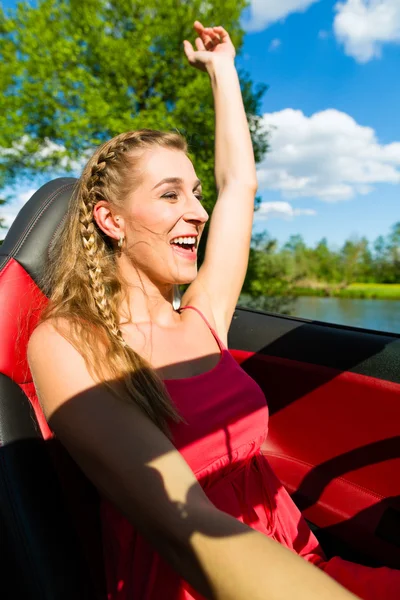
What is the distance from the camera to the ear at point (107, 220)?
142 centimetres

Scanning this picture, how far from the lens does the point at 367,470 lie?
1.81 meters

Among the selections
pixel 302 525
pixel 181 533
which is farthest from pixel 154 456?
pixel 302 525

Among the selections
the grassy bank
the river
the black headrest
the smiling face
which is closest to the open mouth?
the smiling face

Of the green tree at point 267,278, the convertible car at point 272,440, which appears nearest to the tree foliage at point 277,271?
the green tree at point 267,278

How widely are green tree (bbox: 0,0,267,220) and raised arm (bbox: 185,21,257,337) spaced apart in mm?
6674

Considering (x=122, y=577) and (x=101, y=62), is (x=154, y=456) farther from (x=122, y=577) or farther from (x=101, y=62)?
(x=101, y=62)

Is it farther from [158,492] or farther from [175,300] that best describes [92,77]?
[158,492]

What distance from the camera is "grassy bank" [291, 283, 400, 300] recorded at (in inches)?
154

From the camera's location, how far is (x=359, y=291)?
223 inches

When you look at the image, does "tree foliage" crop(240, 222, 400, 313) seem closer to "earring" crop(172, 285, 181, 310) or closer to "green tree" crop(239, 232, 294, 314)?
"green tree" crop(239, 232, 294, 314)

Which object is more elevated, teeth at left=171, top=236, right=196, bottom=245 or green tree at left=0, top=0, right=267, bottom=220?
green tree at left=0, top=0, right=267, bottom=220

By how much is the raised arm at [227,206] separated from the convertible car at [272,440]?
0.51 m

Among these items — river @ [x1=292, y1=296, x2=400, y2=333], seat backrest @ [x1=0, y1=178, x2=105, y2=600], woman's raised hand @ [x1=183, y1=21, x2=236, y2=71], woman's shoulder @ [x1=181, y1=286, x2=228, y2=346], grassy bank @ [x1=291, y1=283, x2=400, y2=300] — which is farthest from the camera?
river @ [x1=292, y1=296, x2=400, y2=333]

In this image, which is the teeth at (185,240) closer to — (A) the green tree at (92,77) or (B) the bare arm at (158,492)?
(B) the bare arm at (158,492)
